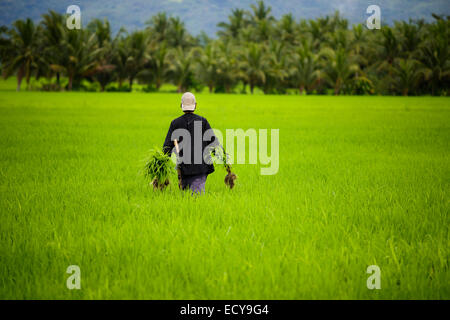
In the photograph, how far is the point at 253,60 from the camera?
1566 inches

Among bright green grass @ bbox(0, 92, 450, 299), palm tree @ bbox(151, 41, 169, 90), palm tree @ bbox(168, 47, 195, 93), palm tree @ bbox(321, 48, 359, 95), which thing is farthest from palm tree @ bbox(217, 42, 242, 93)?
bright green grass @ bbox(0, 92, 450, 299)

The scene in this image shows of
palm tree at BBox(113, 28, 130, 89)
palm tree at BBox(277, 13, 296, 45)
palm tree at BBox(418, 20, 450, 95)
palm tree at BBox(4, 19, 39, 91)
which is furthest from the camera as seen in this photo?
palm tree at BBox(277, 13, 296, 45)

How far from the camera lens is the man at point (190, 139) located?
4309mm

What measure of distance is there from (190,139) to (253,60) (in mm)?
36921

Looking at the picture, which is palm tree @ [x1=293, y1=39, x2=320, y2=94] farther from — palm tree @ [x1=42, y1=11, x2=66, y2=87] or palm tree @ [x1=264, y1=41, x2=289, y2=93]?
palm tree @ [x1=42, y1=11, x2=66, y2=87]

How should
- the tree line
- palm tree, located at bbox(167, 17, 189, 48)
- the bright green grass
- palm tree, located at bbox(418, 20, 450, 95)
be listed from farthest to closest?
palm tree, located at bbox(167, 17, 189, 48), the tree line, palm tree, located at bbox(418, 20, 450, 95), the bright green grass

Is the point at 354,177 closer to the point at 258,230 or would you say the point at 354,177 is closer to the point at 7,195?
the point at 258,230

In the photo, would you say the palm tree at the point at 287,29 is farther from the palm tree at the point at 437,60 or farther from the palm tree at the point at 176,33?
the palm tree at the point at 437,60

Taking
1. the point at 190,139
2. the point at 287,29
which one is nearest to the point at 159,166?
the point at 190,139

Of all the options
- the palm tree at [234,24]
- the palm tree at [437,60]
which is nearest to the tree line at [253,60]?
the palm tree at [437,60]

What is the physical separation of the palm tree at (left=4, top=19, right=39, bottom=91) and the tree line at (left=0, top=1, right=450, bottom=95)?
8 cm

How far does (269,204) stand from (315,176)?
1878 millimetres

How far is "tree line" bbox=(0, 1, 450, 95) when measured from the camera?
113 feet

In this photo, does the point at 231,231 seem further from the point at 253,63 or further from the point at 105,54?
the point at 105,54
